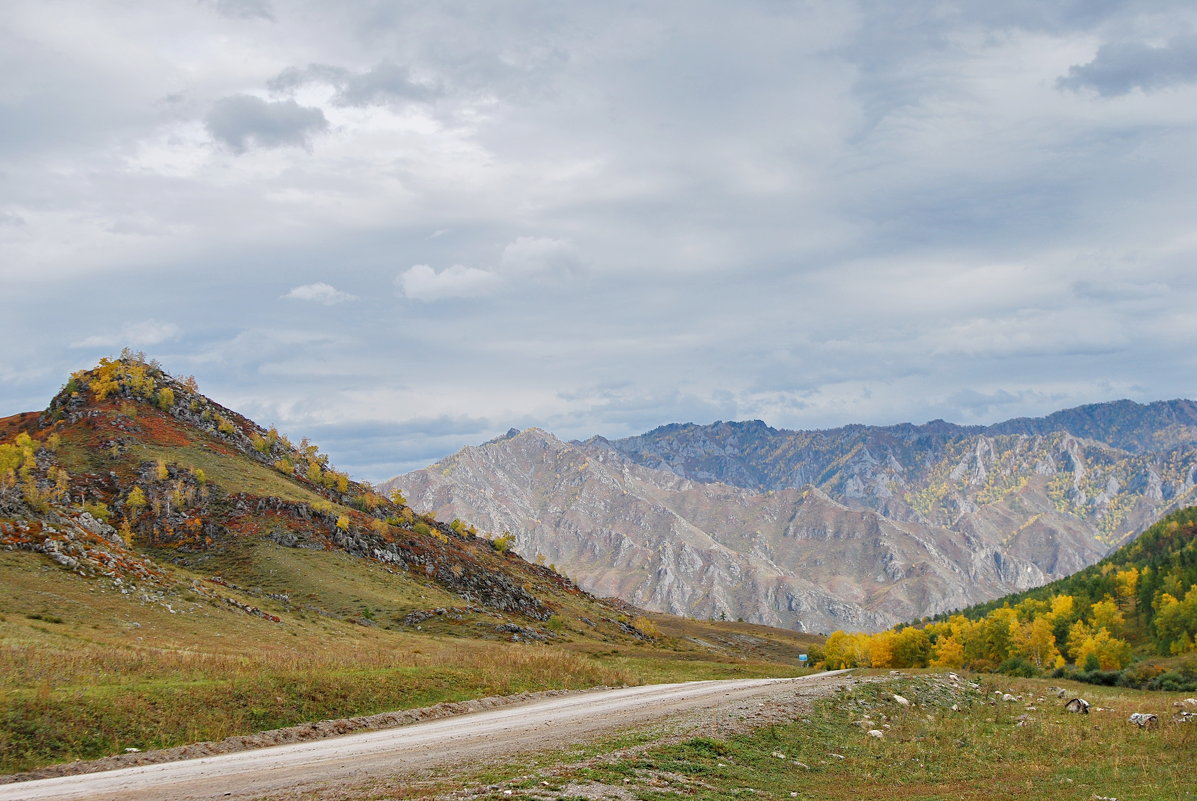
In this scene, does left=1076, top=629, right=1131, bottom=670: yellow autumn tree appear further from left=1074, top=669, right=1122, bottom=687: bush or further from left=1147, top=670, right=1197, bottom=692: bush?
left=1147, top=670, right=1197, bottom=692: bush

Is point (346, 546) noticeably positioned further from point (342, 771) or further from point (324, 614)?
point (342, 771)

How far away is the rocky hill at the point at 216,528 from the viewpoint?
81812mm

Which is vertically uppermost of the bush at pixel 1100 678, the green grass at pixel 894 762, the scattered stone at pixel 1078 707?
the green grass at pixel 894 762

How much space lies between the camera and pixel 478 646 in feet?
311

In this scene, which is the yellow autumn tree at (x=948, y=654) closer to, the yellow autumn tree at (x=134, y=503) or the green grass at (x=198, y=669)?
the green grass at (x=198, y=669)

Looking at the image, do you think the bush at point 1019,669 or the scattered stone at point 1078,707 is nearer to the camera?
the scattered stone at point 1078,707

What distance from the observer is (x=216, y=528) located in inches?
4931

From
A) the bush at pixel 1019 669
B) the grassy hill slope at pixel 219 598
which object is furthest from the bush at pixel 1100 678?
the grassy hill slope at pixel 219 598

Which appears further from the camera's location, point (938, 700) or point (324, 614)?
point (324, 614)

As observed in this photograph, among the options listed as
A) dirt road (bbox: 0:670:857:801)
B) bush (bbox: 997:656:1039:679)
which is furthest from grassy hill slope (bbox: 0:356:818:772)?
bush (bbox: 997:656:1039:679)

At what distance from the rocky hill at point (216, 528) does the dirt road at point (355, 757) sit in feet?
175

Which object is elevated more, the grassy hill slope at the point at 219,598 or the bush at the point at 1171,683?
the grassy hill slope at the point at 219,598

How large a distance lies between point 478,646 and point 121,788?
2997 inches

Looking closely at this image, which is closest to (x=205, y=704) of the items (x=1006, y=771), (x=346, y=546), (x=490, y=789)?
(x=490, y=789)
